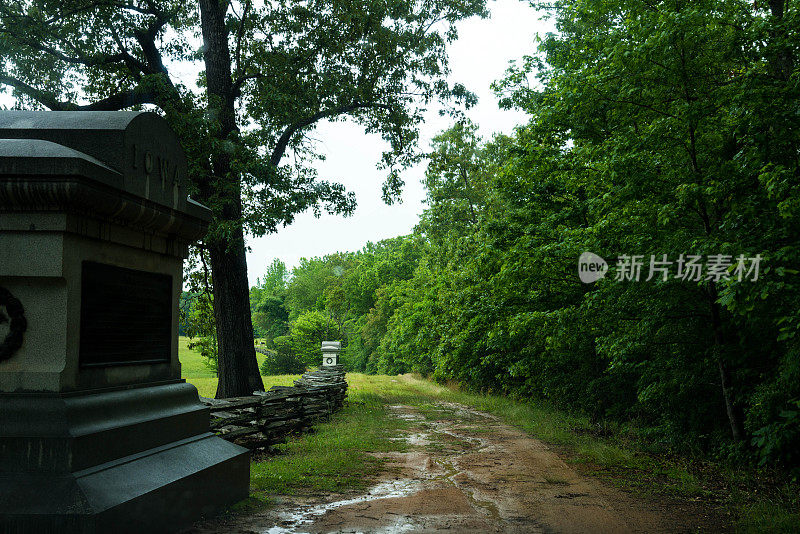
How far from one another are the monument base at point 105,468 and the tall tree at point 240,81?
328 inches

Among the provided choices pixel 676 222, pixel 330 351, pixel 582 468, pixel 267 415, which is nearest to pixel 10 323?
pixel 267 415

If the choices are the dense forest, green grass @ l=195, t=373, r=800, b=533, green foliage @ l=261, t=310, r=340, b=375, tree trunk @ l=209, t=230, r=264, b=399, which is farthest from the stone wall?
green foliage @ l=261, t=310, r=340, b=375

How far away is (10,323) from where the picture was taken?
4.86 m

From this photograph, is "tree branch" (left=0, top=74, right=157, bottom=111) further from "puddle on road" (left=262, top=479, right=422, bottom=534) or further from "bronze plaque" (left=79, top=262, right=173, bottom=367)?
"puddle on road" (left=262, top=479, right=422, bottom=534)

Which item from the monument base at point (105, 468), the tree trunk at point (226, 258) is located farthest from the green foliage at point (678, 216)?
the tree trunk at point (226, 258)

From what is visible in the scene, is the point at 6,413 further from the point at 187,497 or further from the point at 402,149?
the point at 402,149

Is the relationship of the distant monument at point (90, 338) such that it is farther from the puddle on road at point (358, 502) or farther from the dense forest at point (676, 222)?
the dense forest at point (676, 222)

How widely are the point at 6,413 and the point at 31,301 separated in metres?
0.90

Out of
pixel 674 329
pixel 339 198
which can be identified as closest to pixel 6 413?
pixel 674 329

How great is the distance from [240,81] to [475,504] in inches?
524

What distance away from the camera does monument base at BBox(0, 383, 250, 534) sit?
435 cm

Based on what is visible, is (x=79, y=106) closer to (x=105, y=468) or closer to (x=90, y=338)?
(x=90, y=338)

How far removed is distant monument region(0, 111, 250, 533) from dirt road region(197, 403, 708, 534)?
3.45ft

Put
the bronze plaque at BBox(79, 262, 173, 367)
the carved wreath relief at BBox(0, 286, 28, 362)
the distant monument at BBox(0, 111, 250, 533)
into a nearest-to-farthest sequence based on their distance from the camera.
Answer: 1. the distant monument at BBox(0, 111, 250, 533)
2. the carved wreath relief at BBox(0, 286, 28, 362)
3. the bronze plaque at BBox(79, 262, 173, 367)
